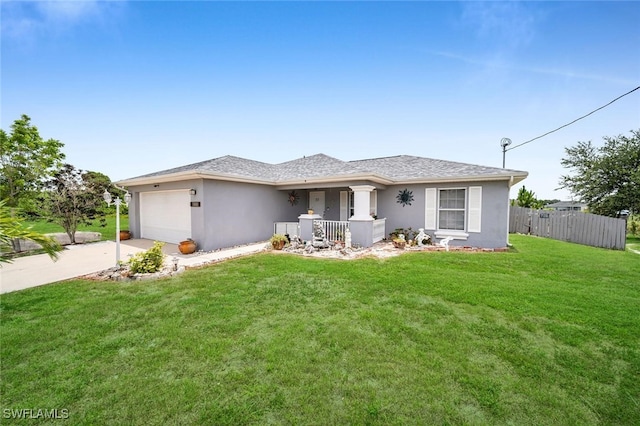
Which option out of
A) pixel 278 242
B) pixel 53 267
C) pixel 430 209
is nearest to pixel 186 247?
pixel 278 242

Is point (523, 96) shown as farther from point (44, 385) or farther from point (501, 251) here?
point (44, 385)

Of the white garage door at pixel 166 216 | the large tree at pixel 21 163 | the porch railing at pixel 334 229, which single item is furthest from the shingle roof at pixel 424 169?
the large tree at pixel 21 163

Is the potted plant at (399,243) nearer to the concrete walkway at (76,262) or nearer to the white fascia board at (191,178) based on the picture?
the concrete walkway at (76,262)

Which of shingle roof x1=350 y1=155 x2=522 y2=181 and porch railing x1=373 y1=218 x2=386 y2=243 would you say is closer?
shingle roof x1=350 y1=155 x2=522 y2=181

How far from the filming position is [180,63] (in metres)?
10.1

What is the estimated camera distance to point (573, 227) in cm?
1241

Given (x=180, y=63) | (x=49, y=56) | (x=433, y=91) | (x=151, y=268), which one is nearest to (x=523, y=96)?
(x=433, y=91)

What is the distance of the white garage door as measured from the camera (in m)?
10.7

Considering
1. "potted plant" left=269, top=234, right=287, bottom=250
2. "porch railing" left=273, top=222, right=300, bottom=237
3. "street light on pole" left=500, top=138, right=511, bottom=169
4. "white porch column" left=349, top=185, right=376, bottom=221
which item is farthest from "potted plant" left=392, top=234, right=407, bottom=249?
"street light on pole" left=500, top=138, right=511, bottom=169

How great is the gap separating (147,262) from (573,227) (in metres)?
18.3

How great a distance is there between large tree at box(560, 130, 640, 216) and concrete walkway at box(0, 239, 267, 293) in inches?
897

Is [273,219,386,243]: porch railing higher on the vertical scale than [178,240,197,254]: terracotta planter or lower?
higher
